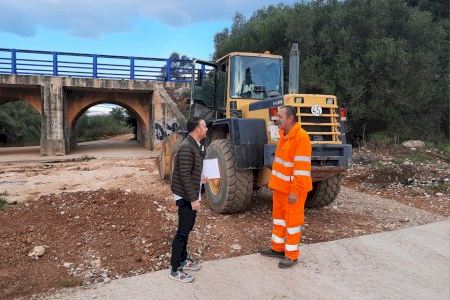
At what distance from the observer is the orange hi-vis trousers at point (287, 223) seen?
4.15 metres

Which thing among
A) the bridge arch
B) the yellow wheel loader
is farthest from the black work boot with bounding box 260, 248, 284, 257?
the bridge arch

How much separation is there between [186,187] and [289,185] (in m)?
1.14

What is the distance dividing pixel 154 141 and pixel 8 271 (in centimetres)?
1519

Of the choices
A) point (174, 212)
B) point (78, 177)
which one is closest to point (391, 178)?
point (174, 212)

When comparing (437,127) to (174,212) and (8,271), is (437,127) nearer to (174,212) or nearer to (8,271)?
(174,212)

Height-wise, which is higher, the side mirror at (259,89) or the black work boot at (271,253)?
the side mirror at (259,89)

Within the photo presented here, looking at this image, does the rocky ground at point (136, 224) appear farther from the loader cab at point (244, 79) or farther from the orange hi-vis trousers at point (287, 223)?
the loader cab at point (244, 79)

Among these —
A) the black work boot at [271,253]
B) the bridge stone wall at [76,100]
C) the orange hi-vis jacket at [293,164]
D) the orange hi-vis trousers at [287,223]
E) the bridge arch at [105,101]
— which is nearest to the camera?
the orange hi-vis jacket at [293,164]

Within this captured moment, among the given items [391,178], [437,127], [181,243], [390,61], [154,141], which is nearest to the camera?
[181,243]

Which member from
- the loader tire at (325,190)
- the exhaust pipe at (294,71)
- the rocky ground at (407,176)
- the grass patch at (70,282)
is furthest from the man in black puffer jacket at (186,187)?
the rocky ground at (407,176)

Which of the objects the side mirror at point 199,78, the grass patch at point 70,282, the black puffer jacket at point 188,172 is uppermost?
the side mirror at point 199,78

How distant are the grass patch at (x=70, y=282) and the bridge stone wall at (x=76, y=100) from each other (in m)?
12.7

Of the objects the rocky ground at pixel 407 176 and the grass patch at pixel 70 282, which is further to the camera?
the rocky ground at pixel 407 176

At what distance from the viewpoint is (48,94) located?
17906 millimetres
